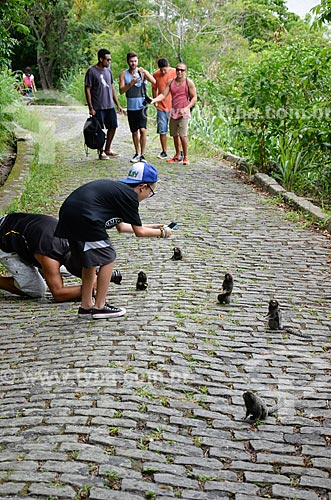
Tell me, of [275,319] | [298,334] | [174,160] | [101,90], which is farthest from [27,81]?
[298,334]

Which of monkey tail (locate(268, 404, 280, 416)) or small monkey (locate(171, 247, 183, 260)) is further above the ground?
monkey tail (locate(268, 404, 280, 416))

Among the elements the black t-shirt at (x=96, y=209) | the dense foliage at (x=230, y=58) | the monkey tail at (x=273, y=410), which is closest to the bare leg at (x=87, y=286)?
the black t-shirt at (x=96, y=209)

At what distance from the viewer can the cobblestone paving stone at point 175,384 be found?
4.01m

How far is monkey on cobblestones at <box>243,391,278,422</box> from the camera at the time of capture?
4.59 metres

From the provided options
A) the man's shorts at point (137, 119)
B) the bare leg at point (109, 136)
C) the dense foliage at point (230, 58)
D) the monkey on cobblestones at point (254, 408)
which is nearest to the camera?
the monkey on cobblestones at point (254, 408)

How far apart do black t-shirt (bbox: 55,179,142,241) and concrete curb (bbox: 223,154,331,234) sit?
14.1ft

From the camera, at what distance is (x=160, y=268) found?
8.07 meters

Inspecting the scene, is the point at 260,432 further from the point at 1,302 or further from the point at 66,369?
the point at 1,302

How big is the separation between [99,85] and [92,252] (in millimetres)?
7581

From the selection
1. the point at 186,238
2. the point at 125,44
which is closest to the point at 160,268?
the point at 186,238

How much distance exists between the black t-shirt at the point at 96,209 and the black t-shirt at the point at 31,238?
25.5 inches

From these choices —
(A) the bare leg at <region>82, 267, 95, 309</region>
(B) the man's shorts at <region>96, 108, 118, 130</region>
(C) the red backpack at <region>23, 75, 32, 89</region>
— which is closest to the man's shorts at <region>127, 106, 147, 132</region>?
(B) the man's shorts at <region>96, 108, 118, 130</region>

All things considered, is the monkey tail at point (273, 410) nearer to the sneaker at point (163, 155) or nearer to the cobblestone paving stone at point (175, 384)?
the cobblestone paving stone at point (175, 384)

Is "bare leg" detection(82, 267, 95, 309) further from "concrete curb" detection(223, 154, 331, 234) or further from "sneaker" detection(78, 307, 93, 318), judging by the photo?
"concrete curb" detection(223, 154, 331, 234)
